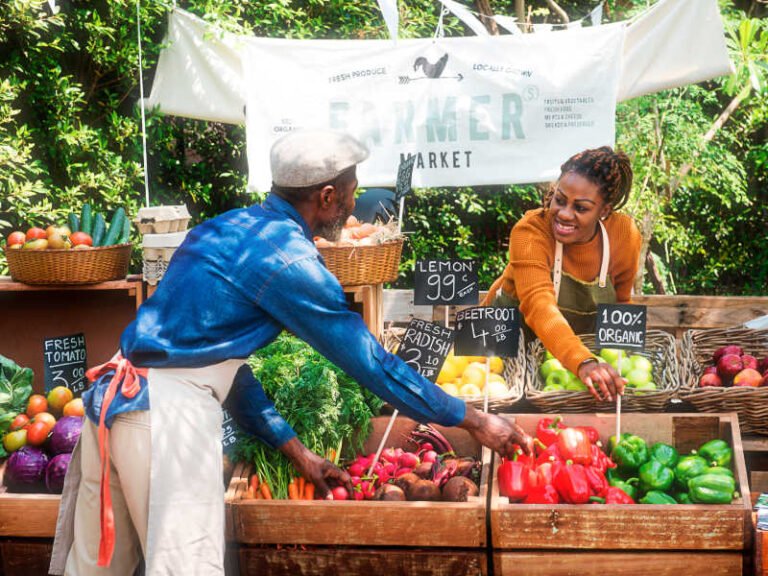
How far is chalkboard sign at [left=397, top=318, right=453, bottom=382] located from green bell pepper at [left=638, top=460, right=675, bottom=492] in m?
0.76

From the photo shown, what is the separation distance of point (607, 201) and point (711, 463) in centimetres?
114

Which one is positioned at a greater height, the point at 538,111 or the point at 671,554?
the point at 538,111

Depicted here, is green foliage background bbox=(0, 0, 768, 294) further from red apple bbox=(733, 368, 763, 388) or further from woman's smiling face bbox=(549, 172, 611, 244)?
red apple bbox=(733, 368, 763, 388)

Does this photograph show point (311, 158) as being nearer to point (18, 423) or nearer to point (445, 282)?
point (445, 282)

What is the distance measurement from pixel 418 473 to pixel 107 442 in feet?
3.62

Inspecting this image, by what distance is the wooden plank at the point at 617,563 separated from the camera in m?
2.65

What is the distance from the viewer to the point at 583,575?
2689 mm

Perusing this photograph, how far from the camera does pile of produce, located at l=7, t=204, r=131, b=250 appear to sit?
394 centimetres

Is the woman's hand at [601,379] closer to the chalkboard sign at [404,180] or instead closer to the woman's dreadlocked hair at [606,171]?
the woman's dreadlocked hair at [606,171]

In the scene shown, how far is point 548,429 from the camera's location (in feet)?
10.3

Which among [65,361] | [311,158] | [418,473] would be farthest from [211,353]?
[65,361]

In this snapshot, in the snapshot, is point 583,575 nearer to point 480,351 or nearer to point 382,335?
point 480,351

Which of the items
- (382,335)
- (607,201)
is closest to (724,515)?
(607,201)

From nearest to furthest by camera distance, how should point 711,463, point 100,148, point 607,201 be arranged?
point 711,463, point 607,201, point 100,148
